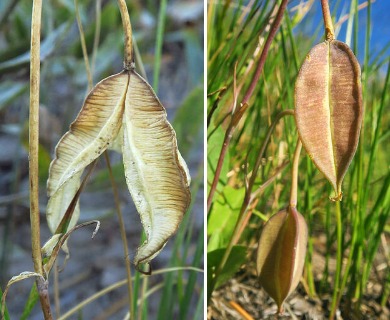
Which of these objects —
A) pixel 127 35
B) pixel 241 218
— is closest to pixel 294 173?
pixel 241 218

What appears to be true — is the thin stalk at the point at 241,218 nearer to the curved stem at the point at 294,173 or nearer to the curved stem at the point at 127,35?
the curved stem at the point at 294,173

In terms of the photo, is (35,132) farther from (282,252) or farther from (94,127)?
(282,252)

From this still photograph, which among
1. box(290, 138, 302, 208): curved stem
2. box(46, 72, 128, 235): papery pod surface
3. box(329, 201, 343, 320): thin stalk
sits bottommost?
box(329, 201, 343, 320): thin stalk

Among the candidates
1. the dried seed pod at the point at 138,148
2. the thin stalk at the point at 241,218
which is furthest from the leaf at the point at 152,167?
the thin stalk at the point at 241,218

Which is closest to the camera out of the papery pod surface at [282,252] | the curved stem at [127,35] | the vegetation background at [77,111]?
the curved stem at [127,35]

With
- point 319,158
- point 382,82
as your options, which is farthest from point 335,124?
point 382,82

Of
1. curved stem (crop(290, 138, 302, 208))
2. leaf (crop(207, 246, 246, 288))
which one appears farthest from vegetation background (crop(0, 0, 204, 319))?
curved stem (crop(290, 138, 302, 208))

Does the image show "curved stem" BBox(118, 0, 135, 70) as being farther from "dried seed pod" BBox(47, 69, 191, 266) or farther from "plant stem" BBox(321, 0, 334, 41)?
"plant stem" BBox(321, 0, 334, 41)
